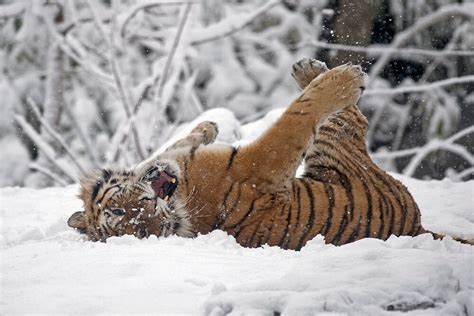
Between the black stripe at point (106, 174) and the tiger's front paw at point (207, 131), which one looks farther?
the tiger's front paw at point (207, 131)

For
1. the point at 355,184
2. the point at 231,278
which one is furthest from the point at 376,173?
the point at 231,278

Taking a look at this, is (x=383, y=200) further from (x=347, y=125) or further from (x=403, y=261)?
(x=403, y=261)

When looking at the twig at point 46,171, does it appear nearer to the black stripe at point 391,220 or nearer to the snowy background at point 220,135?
the snowy background at point 220,135

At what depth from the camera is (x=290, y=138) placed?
3.38 metres

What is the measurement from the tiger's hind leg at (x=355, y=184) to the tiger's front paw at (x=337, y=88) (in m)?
0.12

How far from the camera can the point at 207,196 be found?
3328 millimetres

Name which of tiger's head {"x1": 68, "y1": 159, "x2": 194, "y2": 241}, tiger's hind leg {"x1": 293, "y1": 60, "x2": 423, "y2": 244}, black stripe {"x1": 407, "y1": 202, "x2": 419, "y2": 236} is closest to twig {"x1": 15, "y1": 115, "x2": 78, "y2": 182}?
tiger's hind leg {"x1": 293, "y1": 60, "x2": 423, "y2": 244}

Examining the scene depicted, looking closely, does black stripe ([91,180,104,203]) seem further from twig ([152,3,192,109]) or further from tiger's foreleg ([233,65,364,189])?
twig ([152,3,192,109])

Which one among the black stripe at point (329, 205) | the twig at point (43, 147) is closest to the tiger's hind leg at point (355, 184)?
the black stripe at point (329, 205)

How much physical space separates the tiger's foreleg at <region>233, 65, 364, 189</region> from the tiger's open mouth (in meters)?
0.28

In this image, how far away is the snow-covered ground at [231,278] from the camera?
202 centimetres

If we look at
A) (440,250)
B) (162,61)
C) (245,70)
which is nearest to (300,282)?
(440,250)

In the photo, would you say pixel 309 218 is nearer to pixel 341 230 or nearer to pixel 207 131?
pixel 341 230

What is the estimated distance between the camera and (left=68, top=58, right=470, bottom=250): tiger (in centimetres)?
322
